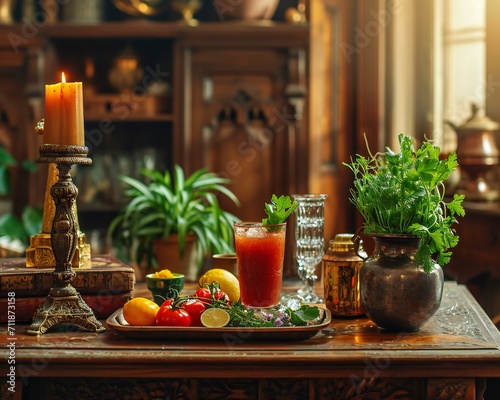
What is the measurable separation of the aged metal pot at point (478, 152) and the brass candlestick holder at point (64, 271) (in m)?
2.17

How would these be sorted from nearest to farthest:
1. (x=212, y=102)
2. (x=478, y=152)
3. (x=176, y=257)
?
(x=176, y=257) → (x=478, y=152) → (x=212, y=102)

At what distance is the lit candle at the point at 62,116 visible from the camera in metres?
1.60

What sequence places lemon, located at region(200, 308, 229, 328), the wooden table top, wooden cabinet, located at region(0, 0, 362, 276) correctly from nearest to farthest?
the wooden table top < lemon, located at region(200, 308, 229, 328) < wooden cabinet, located at region(0, 0, 362, 276)

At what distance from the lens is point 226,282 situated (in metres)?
1.83

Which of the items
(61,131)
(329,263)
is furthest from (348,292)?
(61,131)

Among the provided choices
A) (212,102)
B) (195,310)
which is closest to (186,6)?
(212,102)

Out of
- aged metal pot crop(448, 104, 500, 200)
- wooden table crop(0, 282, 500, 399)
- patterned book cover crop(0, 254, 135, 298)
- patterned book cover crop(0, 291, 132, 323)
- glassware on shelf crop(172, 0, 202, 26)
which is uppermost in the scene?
glassware on shelf crop(172, 0, 202, 26)

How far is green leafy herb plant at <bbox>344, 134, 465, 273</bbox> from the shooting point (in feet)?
5.20

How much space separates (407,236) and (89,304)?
0.74 metres

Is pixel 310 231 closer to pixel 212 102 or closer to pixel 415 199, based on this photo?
pixel 415 199

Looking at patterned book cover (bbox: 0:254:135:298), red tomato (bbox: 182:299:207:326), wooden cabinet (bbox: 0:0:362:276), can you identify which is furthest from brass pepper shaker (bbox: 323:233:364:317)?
wooden cabinet (bbox: 0:0:362:276)

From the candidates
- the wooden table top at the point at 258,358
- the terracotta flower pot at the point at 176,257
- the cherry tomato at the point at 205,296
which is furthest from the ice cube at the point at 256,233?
the terracotta flower pot at the point at 176,257

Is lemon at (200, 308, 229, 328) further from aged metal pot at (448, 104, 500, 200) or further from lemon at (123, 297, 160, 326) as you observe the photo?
aged metal pot at (448, 104, 500, 200)

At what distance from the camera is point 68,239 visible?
1.63 m
